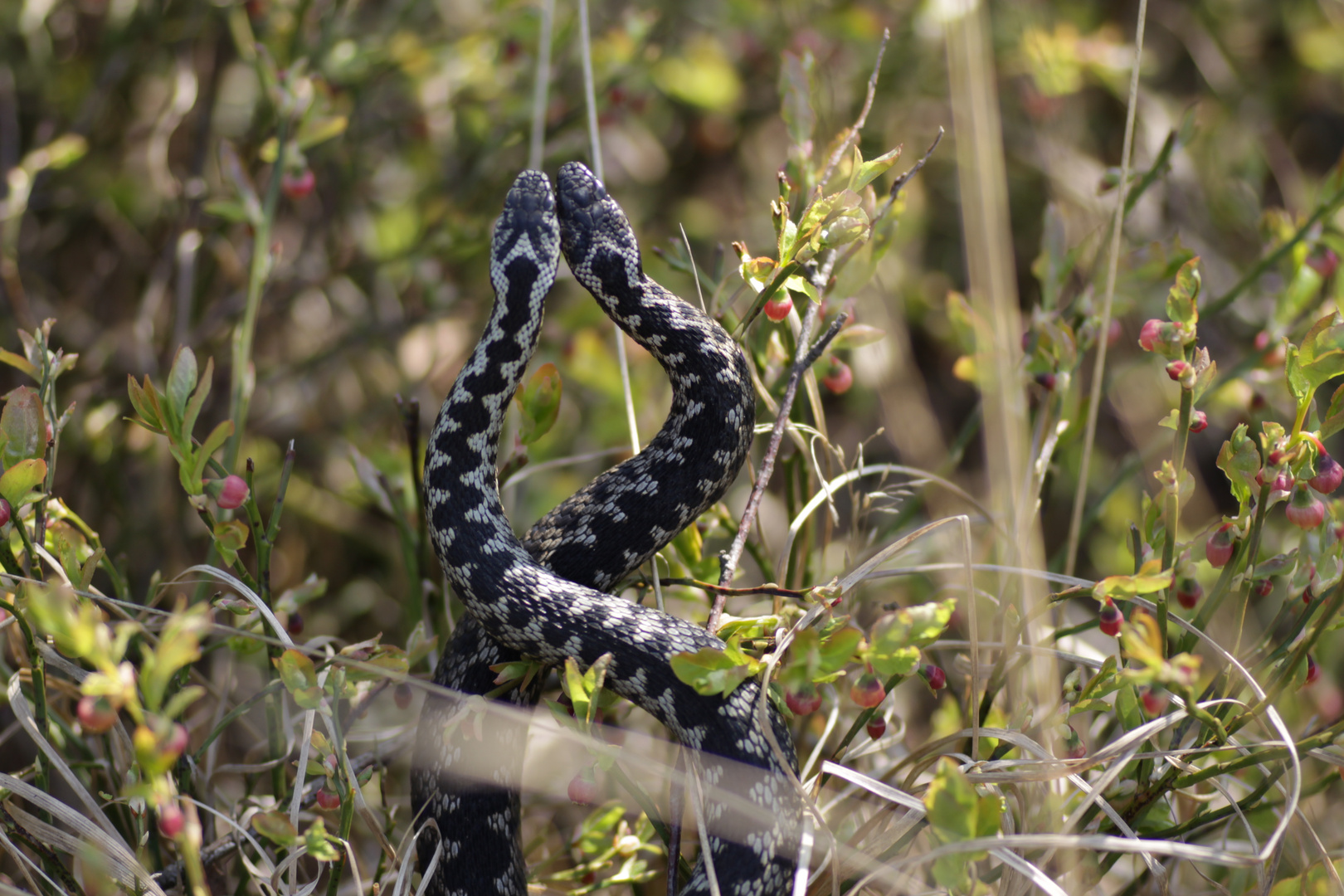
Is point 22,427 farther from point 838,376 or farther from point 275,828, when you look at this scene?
point 838,376

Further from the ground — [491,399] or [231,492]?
[491,399]

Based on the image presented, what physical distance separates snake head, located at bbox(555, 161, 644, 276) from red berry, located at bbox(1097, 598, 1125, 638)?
1.84 metres

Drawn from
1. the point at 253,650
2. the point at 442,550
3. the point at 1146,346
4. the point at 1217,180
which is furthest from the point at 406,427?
the point at 1217,180

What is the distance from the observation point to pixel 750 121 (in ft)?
24.0

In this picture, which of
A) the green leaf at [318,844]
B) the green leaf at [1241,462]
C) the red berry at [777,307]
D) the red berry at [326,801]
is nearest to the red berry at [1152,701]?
the green leaf at [1241,462]

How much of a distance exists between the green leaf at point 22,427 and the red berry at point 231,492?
0.47m

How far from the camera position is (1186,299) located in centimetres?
242

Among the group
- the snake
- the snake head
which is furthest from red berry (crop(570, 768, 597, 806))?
the snake head

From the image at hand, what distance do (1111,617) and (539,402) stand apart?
5.70 ft

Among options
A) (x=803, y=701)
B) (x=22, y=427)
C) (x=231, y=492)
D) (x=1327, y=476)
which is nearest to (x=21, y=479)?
(x=22, y=427)

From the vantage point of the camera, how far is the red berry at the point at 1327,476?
2.46 meters

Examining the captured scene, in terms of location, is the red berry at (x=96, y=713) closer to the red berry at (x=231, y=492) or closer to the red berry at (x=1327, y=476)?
the red berry at (x=231, y=492)

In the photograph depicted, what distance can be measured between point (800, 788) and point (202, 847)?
1893mm

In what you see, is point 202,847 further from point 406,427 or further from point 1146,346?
point 1146,346
